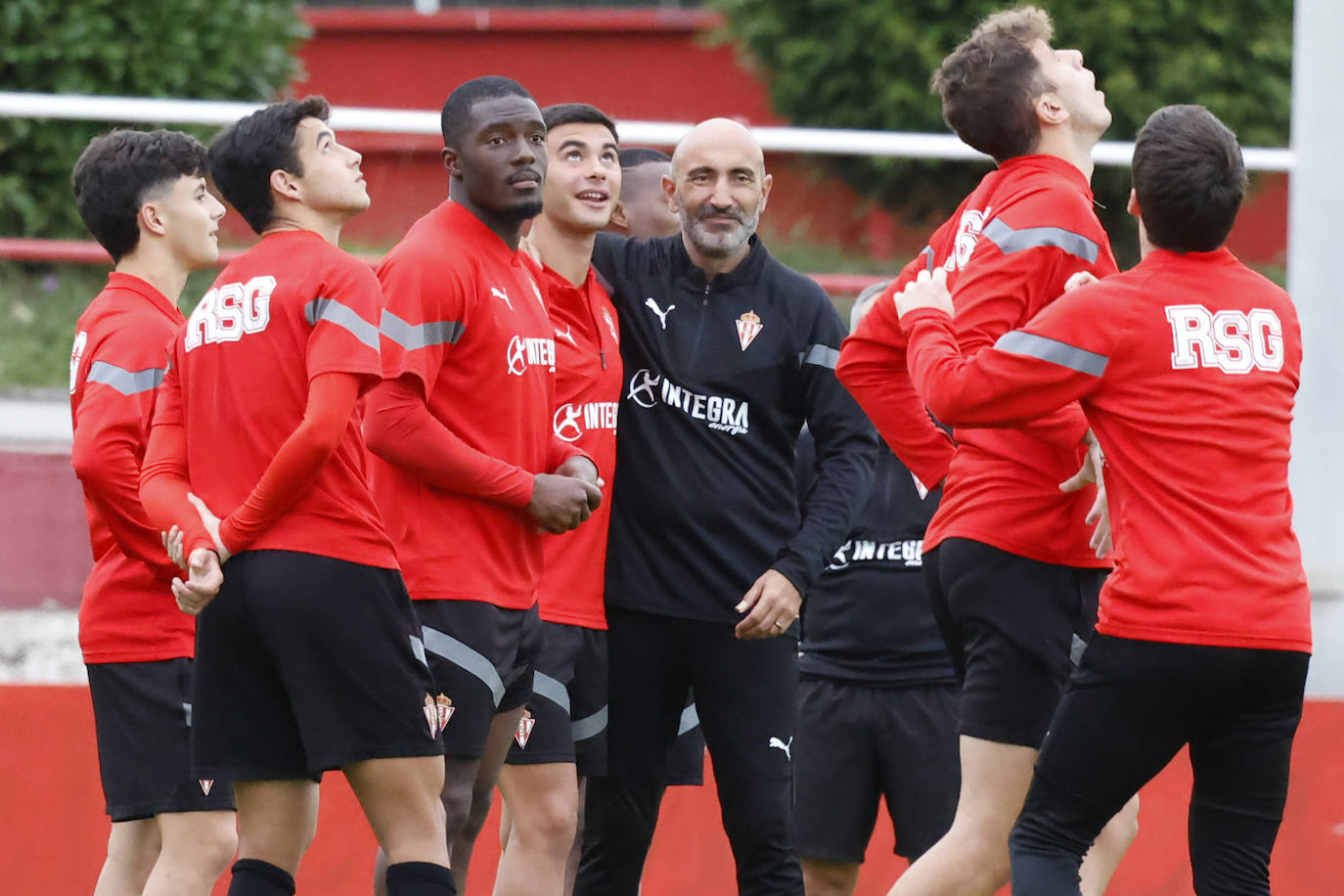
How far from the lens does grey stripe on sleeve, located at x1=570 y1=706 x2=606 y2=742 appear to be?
5.09 metres

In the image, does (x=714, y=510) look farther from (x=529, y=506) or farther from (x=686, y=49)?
(x=686, y=49)

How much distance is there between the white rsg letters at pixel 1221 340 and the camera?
402 cm

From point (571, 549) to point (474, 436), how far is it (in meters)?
0.65

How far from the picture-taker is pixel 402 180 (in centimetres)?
1191

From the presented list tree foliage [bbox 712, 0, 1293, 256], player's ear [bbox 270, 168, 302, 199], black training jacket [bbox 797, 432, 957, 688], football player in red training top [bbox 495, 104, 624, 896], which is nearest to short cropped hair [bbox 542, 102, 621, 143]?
football player in red training top [bbox 495, 104, 624, 896]

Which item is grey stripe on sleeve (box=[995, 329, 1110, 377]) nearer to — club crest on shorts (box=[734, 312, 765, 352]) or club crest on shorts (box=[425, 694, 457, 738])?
club crest on shorts (box=[734, 312, 765, 352])

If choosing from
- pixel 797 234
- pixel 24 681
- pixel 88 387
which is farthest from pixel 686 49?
pixel 88 387

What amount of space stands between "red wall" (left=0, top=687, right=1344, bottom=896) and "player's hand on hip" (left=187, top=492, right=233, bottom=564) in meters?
2.06

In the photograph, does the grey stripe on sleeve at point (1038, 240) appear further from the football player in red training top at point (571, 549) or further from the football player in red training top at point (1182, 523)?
the football player in red training top at point (571, 549)

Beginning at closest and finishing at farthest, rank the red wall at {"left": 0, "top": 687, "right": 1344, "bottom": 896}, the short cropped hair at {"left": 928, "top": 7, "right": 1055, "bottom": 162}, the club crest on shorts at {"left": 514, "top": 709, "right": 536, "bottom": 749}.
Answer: the short cropped hair at {"left": 928, "top": 7, "right": 1055, "bottom": 162} → the club crest on shorts at {"left": 514, "top": 709, "right": 536, "bottom": 749} → the red wall at {"left": 0, "top": 687, "right": 1344, "bottom": 896}

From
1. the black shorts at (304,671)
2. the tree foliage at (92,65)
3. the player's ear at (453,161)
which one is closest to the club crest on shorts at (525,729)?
the black shorts at (304,671)

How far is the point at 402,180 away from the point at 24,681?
19.2 feet

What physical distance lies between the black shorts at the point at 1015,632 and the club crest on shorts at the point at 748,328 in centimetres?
93

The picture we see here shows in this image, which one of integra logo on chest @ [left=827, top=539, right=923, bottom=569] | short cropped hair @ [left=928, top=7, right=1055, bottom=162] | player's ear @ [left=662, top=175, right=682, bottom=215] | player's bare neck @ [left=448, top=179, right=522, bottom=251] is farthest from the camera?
integra logo on chest @ [left=827, top=539, right=923, bottom=569]
